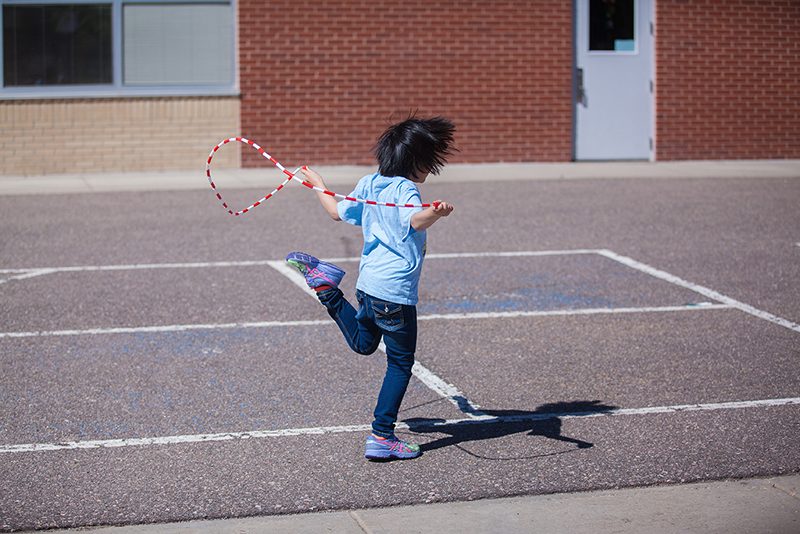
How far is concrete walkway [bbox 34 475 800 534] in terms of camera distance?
Answer: 4.82m

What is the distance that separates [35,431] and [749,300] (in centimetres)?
545

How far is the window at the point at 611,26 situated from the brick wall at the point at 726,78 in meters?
0.43

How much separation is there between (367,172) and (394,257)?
465 inches

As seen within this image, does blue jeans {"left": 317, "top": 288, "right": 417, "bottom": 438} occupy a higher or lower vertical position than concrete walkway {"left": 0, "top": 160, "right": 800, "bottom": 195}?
lower

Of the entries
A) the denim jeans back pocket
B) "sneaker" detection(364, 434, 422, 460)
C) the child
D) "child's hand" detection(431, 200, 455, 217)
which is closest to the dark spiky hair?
the child

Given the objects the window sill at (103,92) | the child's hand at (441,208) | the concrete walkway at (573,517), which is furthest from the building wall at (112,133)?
the concrete walkway at (573,517)

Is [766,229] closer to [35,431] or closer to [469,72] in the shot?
[469,72]

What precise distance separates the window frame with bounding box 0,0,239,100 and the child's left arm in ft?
41.2

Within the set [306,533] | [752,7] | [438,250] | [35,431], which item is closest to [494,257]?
[438,250]

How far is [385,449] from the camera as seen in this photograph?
5621 millimetres

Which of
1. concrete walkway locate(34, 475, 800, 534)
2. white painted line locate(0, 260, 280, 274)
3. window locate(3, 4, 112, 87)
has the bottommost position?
concrete walkway locate(34, 475, 800, 534)

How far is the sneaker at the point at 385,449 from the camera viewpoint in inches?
221

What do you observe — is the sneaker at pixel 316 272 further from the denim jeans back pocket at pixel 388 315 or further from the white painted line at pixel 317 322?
the white painted line at pixel 317 322

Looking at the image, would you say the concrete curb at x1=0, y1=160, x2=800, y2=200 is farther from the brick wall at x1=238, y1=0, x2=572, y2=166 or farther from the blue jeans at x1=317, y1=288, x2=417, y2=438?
the blue jeans at x1=317, y1=288, x2=417, y2=438
